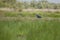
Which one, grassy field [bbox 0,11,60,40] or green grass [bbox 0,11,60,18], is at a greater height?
green grass [bbox 0,11,60,18]

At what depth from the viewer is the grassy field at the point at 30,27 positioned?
1536mm

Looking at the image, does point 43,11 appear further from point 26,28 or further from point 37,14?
point 26,28

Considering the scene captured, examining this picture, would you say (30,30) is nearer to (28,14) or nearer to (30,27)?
(30,27)

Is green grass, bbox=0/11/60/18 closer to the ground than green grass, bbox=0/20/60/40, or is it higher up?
higher up

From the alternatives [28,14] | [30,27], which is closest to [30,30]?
[30,27]

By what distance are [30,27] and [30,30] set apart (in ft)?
0.09

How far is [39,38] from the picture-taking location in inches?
60.2

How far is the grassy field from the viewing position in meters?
1.54

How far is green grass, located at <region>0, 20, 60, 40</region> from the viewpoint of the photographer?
1.53 m

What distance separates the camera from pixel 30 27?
156 centimetres

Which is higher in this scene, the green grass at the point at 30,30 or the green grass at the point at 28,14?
the green grass at the point at 28,14

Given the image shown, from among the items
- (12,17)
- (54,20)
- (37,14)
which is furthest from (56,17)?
(12,17)

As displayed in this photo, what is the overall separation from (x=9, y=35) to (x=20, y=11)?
0.24 metres

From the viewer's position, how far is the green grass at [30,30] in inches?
60.4
